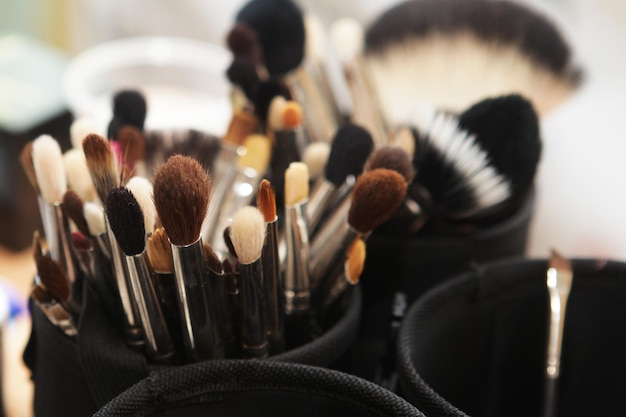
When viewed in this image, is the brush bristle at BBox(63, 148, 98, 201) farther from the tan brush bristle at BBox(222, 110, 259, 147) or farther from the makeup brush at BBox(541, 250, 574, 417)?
the makeup brush at BBox(541, 250, 574, 417)

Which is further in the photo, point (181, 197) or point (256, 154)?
point (256, 154)

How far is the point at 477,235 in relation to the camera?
38cm

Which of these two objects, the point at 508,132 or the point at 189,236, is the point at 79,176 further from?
the point at 508,132

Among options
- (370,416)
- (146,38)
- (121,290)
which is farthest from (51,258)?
(146,38)

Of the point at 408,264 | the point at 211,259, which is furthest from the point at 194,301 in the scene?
the point at 408,264

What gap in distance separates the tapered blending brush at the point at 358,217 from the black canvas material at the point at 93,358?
0.06 feet

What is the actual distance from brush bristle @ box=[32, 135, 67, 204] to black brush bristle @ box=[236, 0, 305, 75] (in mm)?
130

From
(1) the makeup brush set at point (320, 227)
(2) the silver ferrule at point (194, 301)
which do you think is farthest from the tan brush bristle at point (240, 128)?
(2) the silver ferrule at point (194, 301)

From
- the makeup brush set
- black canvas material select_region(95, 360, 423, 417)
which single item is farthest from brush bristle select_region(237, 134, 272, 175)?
black canvas material select_region(95, 360, 423, 417)

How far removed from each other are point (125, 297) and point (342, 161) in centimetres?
10

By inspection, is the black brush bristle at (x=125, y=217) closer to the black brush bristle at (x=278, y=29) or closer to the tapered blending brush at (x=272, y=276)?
the tapered blending brush at (x=272, y=276)

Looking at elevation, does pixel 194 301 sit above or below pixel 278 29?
below

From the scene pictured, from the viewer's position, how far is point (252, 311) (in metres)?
0.30

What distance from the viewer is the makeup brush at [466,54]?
1.32ft
